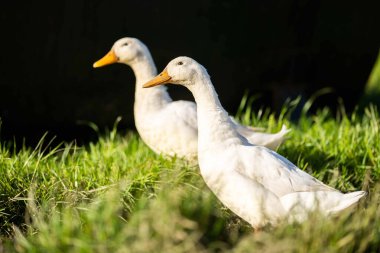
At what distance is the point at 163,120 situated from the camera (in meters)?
4.95

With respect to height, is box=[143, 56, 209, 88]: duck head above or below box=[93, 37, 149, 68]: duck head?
above

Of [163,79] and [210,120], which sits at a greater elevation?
[163,79]

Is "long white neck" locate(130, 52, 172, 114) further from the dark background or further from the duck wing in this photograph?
the duck wing

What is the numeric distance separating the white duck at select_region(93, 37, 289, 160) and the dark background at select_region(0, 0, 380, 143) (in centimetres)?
99

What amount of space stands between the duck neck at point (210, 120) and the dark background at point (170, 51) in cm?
233

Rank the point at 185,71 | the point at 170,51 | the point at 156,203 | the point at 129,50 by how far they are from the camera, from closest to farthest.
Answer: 1. the point at 156,203
2. the point at 185,71
3. the point at 129,50
4. the point at 170,51

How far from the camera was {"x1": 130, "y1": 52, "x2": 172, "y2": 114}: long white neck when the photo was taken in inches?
200

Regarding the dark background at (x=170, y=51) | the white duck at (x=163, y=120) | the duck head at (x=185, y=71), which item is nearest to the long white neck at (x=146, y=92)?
the white duck at (x=163, y=120)

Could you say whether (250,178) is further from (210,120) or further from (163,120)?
(163,120)

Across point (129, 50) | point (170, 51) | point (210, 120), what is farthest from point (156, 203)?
point (170, 51)

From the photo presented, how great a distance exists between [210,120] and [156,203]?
1123 millimetres

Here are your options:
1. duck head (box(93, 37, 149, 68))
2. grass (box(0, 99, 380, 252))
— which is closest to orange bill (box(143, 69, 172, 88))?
grass (box(0, 99, 380, 252))

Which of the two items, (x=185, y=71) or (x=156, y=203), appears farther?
(x=185, y=71)

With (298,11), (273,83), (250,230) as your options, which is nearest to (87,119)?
(273,83)
